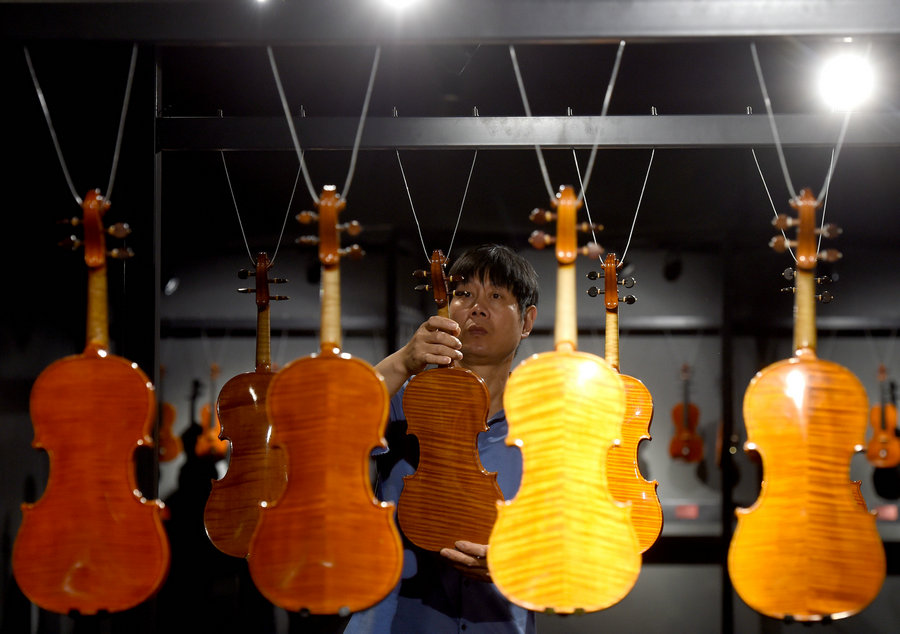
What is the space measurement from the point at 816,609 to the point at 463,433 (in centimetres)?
92

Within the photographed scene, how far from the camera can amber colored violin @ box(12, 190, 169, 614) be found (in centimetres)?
149

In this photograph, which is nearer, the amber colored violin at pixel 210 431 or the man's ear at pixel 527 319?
the man's ear at pixel 527 319

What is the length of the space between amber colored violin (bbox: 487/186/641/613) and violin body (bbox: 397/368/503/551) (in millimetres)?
564

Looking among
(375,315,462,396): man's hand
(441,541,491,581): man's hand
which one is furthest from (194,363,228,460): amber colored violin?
(441,541,491,581): man's hand

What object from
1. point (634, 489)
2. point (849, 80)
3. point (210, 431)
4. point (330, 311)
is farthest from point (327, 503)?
point (210, 431)

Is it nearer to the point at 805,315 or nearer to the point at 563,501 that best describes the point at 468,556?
the point at 563,501

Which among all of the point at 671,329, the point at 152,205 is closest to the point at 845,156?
the point at 671,329

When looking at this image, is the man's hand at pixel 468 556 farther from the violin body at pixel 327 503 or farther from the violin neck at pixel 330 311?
the violin neck at pixel 330 311

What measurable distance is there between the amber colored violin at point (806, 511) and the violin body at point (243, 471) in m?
1.27

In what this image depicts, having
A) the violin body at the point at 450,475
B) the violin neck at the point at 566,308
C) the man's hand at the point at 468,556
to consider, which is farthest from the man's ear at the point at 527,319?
the violin neck at the point at 566,308

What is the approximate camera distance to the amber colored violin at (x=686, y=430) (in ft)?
14.1

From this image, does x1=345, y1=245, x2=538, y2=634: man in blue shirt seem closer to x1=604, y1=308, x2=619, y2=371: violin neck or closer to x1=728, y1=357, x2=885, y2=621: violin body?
x1=604, y1=308, x2=619, y2=371: violin neck

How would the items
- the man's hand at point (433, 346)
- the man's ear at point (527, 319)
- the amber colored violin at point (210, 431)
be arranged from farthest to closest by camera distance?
the amber colored violin at point (210, 431) < the man's ear at point (527, 319) < the man's hand at point (433, 346)

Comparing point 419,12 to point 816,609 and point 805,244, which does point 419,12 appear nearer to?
point 805,244
